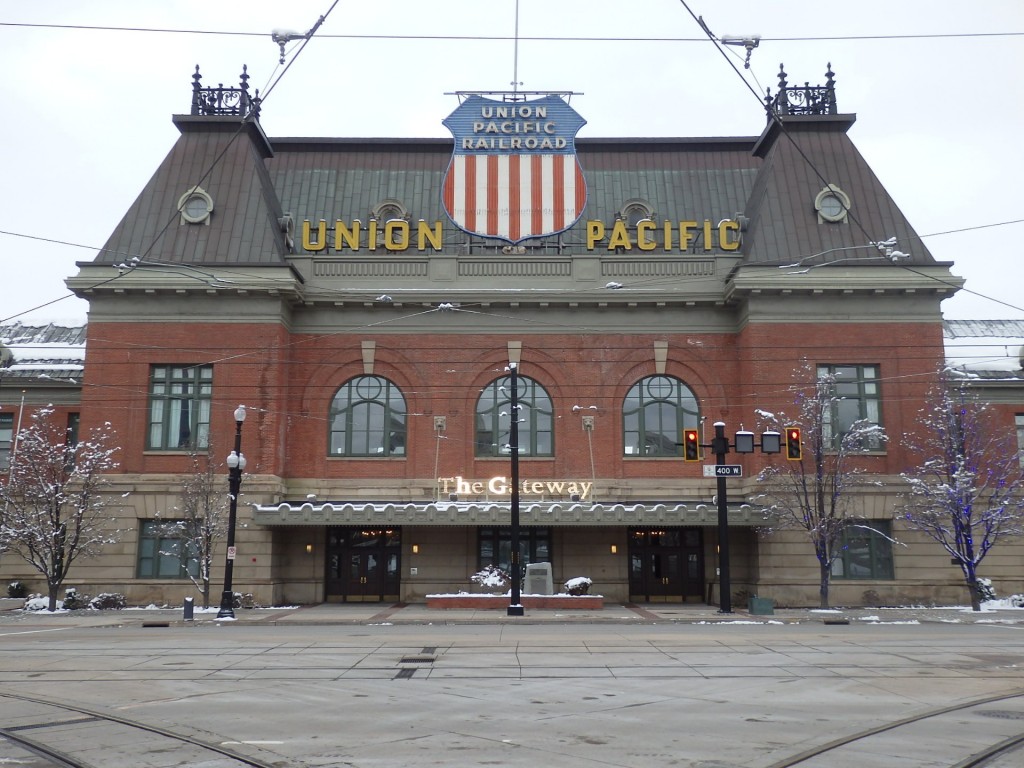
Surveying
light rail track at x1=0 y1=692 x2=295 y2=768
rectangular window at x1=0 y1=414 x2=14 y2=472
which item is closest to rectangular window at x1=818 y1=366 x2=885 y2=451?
light rail track at x1=0 y1=692 x2=295 y2=768

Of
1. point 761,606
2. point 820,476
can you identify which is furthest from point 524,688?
point 820,476

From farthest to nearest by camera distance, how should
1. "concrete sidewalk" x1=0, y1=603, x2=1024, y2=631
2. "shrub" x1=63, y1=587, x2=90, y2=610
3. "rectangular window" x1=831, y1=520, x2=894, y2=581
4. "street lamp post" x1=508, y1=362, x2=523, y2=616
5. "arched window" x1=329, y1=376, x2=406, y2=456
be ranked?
"arched window" x1=329, y1=376, x2=406, y2=456, "rectangular window" x1=831, y1=520, x2=894, y2=581, "shrub" x1=63, y1=587, x2=90, y2=610, "street lamp post" x1=508, y1=362, x2=523, y2=616, "concrete sidewalk" x1=0, y1=603, x2=1024, y2=631

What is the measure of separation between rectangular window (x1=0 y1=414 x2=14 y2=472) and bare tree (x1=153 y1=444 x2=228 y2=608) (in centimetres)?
993

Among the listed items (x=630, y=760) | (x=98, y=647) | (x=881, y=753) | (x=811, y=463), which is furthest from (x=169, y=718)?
(x=811, y=463)

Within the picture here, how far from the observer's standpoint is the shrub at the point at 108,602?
34406 millimetres

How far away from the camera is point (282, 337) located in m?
37.5

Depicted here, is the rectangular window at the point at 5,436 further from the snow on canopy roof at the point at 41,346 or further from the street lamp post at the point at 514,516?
the street lamp post at the point at 514,516

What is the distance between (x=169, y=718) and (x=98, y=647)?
34.7 feet

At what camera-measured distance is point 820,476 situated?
33.0 meters

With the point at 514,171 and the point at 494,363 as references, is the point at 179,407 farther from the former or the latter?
the point at 514,171

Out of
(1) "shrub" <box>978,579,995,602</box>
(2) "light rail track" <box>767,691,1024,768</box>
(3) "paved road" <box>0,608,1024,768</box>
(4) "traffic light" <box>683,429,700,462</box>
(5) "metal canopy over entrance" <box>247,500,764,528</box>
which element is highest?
(4) "traffic light" <box>683,429,700,462</box>

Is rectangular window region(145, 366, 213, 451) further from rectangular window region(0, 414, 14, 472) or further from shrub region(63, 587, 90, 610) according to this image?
rectangular window region(0, 414, 14, 472)

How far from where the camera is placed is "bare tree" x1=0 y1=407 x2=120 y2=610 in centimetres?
3347

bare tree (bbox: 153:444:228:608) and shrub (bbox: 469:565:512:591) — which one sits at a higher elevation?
bare tree (bbox: 153:444:228:608)
